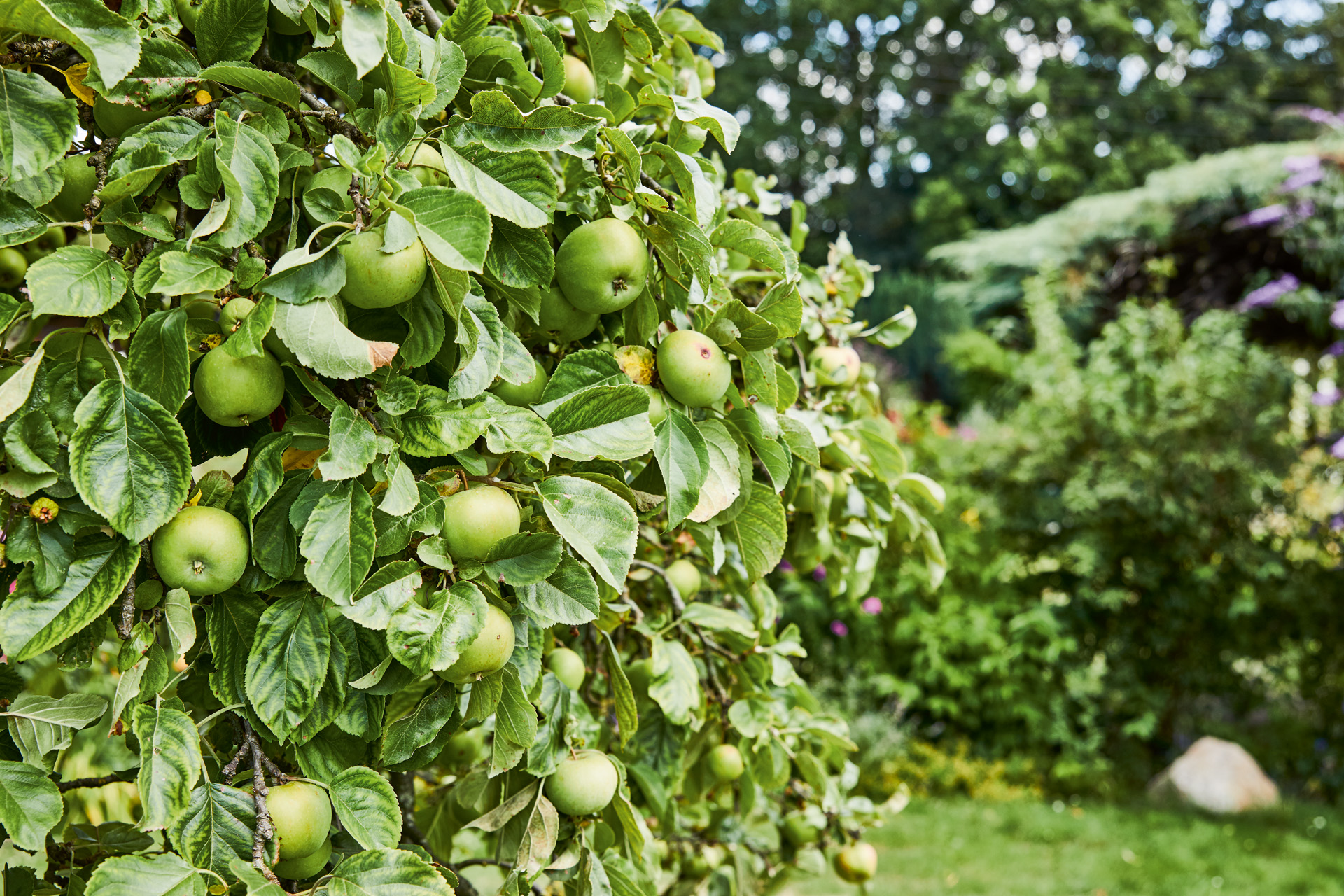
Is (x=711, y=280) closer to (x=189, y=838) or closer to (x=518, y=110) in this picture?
(x=518, y=110)

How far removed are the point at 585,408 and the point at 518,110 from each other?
23 centimetres

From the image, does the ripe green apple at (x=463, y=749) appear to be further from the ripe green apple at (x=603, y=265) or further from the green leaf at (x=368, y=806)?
the ripe green apple at (x=603, y=265)

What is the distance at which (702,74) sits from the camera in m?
1.31

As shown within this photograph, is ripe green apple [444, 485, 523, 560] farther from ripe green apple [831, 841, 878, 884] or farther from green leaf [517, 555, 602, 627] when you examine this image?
ripe green apple [831, 841, 878, 884]

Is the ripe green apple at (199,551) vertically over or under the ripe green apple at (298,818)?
over

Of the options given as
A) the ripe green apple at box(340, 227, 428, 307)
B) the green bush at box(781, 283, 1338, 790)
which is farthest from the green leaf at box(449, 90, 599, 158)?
the green bush at box(781, 283, 1338, 790)

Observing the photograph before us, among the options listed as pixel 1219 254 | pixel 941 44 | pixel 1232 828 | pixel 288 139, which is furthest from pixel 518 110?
pixel 941 44

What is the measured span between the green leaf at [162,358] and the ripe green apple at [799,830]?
1064 mm

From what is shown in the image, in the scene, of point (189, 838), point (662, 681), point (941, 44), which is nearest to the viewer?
point (189, 838)

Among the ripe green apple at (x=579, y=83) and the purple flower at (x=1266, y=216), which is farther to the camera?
the purple flower at (x=1266, y=216)

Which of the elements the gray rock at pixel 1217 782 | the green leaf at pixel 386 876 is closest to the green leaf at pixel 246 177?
the green leaf at pixel 386 876

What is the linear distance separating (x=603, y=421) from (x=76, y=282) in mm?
381

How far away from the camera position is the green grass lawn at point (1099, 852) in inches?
151

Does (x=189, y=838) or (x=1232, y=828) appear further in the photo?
(x=1232, y=828)
